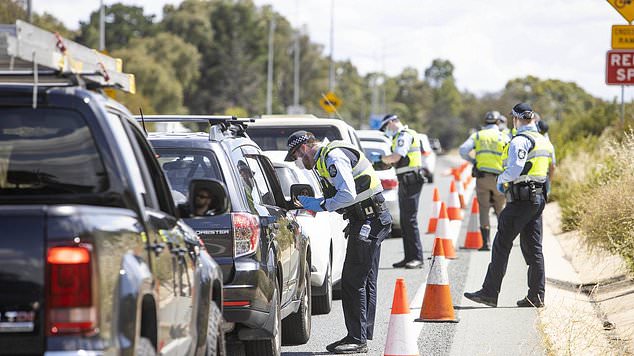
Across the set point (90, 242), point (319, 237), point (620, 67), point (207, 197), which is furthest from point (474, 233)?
point (90, 242)

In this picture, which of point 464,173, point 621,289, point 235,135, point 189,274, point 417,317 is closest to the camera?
point 189,274

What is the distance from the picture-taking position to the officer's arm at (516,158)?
1263 centimetres

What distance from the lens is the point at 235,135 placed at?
9.84 meters

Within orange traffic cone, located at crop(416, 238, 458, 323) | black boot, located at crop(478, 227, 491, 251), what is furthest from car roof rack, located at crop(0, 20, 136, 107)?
black boot, located at crop(478, 227, 491, 251)

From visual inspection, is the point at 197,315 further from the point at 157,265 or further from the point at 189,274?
the point at 157,265

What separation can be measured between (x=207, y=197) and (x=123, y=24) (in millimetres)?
101500

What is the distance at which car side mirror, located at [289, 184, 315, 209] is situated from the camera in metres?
10.2

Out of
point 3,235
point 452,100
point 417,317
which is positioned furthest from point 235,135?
point 452,100

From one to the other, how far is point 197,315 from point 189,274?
0.26 m

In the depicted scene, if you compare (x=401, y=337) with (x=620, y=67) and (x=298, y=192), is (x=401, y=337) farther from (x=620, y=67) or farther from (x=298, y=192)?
(x=620, y=67)

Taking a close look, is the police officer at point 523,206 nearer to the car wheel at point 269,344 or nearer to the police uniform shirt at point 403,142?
the car wheel at point 269,344

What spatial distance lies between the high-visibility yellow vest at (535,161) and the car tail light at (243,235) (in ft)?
15.3

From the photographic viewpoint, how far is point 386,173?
760 inches

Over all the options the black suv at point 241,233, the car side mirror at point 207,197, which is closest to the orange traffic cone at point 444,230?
the black suv at point 241,233
